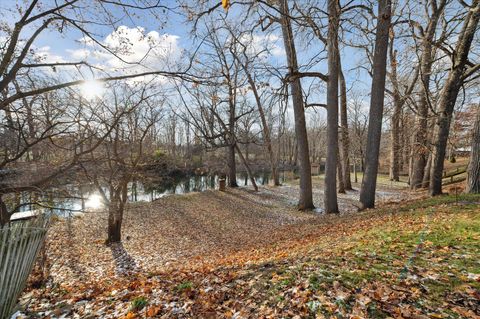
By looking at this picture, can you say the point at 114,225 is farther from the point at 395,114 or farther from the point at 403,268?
the point at 395,114

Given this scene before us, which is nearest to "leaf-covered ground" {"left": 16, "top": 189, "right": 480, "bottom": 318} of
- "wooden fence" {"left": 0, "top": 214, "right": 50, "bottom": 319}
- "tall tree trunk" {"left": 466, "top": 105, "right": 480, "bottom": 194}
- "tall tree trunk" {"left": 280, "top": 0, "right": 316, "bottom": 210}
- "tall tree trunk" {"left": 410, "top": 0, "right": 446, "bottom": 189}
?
"wooden fence" {"left": 0, "top": 214, "right": 50, "bottom": 319}

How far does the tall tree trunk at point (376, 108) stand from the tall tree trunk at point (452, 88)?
5.09ft

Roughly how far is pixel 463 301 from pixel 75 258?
826cm

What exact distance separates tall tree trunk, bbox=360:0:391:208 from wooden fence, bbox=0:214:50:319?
27.2 ft

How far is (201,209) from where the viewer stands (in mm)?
12164

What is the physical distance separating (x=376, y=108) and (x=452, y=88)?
1952 millimetres

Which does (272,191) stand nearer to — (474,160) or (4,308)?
(474,160)

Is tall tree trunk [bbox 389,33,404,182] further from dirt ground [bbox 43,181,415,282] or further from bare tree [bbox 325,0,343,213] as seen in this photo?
dirt ground [bbox 43,181,415,282]

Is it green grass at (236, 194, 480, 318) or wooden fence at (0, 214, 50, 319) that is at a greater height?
wooden fence at (0, 214, 50, 319)

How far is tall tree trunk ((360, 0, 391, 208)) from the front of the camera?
7539mm

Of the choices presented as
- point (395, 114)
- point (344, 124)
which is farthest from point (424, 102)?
point (344, 124)

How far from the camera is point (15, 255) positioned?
8.27 feet

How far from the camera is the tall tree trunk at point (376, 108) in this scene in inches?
297

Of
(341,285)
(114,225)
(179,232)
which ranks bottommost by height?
(179,232)
